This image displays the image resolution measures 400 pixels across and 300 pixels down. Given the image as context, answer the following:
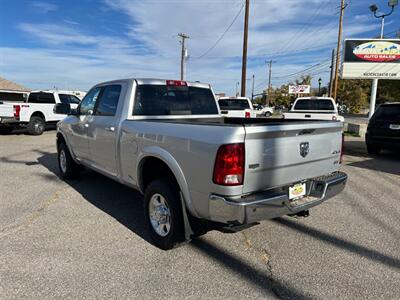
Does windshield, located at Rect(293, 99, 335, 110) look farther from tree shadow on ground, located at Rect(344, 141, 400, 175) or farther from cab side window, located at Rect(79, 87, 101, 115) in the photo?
cab side window, located at Rect(79, 87, 101, 115)

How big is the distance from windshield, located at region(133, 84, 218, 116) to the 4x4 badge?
2.00 m

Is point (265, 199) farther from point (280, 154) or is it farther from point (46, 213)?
point (46, 213)

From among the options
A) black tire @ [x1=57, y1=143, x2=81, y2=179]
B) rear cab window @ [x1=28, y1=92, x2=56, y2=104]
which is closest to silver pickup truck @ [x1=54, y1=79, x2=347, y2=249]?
black tire @ [x1=57, y1=143, x2=81, y2=179]

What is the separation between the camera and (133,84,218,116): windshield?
14.7 feet

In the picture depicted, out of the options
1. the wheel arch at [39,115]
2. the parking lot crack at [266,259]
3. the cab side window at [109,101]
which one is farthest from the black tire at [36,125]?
the parking lot crack at [266,259]

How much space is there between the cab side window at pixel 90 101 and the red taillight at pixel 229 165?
10.4ft

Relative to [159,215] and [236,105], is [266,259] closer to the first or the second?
[159,215]

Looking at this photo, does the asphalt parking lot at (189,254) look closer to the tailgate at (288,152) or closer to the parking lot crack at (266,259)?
the parking lot crack at (266,259)

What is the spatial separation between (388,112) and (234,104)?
6.61m

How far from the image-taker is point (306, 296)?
2.89 meters

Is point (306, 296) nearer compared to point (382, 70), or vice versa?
point (306, 296)

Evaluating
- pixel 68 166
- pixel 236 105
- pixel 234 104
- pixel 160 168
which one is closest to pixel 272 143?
pixel 160 168

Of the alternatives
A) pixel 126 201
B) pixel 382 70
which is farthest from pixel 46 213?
pixel 382 70

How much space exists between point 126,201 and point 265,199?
3068 mm
